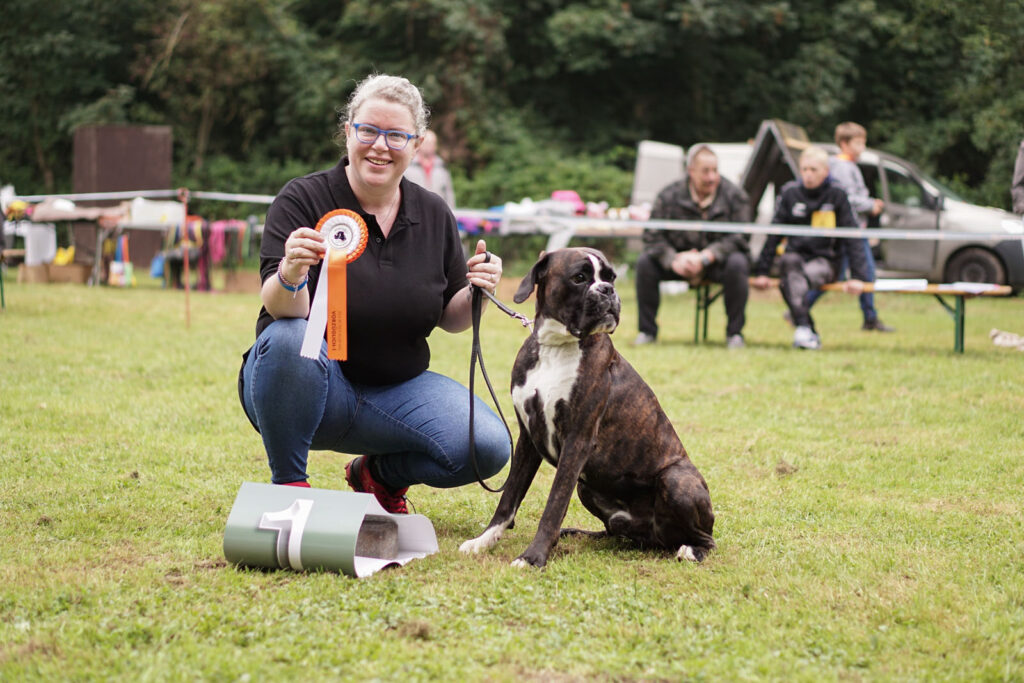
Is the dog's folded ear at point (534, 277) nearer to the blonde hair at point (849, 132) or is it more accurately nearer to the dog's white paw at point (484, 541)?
the dog's white paw at point (484, 541)

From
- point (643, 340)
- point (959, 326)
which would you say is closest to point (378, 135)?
point (643, 340)

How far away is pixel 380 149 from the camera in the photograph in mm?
3047

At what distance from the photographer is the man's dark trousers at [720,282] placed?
7992 mm

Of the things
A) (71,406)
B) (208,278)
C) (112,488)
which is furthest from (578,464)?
(208,278)

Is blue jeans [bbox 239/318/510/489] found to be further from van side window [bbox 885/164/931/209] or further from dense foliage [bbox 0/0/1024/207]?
dense foliage [bbox 0/0/1024/207]

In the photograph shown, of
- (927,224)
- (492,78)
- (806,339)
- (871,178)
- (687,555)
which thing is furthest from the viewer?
(492,78)

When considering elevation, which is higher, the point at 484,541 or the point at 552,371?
the point at 552,371

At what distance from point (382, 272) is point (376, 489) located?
2.50 ft

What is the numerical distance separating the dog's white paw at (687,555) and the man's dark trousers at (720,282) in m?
5.16

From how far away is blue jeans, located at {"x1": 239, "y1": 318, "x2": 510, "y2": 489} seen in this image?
9.76 ft

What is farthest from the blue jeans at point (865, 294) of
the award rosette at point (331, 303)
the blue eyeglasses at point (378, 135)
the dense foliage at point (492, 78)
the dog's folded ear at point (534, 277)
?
the dense foliage at point (492, 78)

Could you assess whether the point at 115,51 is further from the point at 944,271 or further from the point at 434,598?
the point at 434,598

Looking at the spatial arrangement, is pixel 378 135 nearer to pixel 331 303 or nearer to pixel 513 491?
pixel 331 303

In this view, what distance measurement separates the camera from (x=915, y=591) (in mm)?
2662
